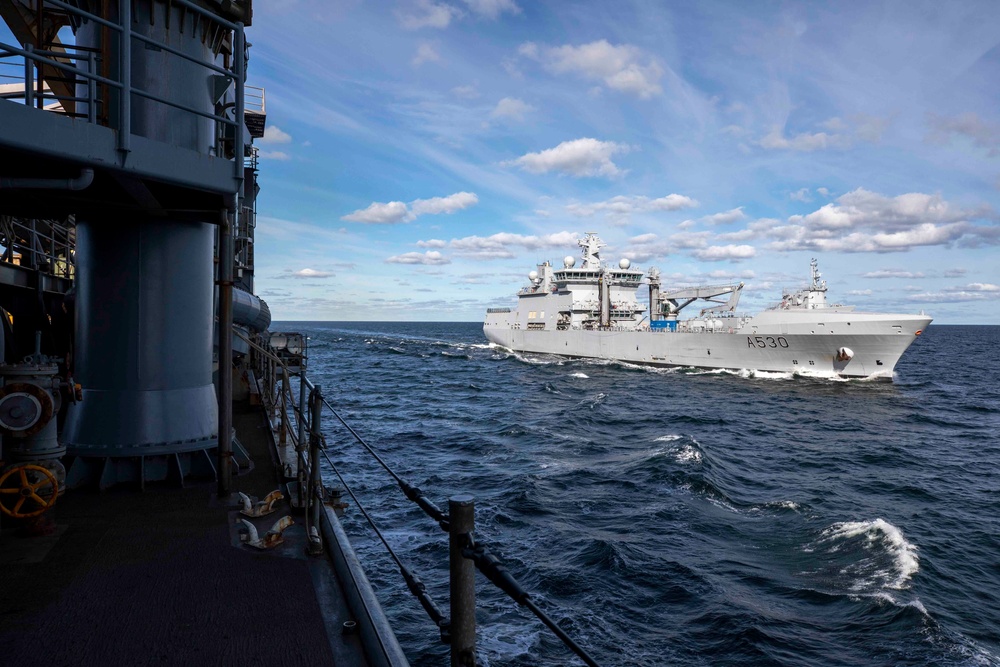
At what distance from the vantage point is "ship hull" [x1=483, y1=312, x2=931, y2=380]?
113 feet

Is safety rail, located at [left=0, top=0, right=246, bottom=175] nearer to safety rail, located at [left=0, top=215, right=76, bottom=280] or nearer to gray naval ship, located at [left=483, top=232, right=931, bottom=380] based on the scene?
safety rail, located at [left=0, top=215, right=76, bottom=280]

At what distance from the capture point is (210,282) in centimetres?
661

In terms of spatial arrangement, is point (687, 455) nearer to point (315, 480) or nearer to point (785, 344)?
point (315, 480)

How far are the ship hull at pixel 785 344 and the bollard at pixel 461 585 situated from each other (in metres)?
38.4

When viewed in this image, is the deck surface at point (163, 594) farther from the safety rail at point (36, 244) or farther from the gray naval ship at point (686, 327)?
the gray naval ship at point (686, 327)

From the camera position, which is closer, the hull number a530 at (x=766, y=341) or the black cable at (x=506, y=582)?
the black cable at (x=506, y=582)

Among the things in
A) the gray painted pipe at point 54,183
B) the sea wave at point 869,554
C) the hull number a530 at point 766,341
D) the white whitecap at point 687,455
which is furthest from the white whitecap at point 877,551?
the hull number a530 at point 766,341

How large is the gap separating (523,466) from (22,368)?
11.9 meters

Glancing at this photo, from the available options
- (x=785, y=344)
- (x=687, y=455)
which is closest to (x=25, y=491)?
(x=687, y=455)

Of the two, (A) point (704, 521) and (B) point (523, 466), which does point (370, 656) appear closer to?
(A) point (704, 521)

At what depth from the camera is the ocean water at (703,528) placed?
24.6 feet

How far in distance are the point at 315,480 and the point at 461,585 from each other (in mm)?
3033

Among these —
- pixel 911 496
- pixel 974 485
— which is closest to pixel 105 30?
pixel 911 496

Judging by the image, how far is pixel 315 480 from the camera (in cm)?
480
